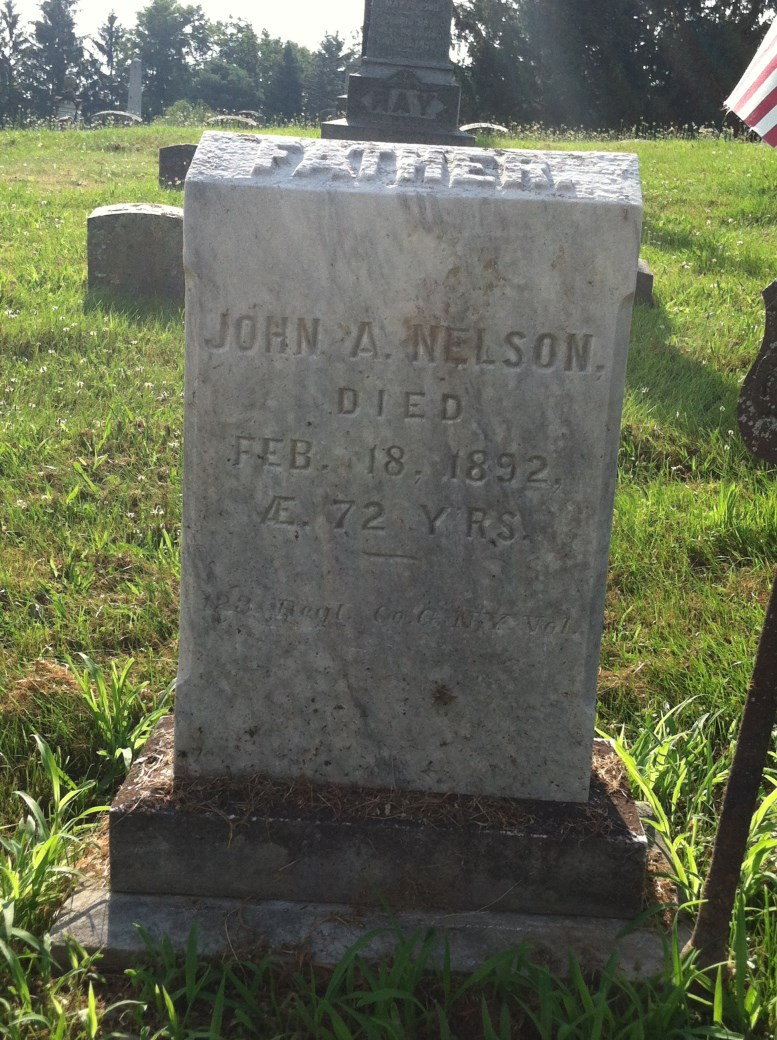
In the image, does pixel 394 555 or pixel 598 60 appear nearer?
pixel 394 555

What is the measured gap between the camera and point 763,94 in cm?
278

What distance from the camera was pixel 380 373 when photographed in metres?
2.10

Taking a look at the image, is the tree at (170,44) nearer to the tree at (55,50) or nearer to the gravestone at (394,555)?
the tree at (55,50)

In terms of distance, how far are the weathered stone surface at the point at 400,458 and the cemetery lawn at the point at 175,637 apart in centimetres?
46

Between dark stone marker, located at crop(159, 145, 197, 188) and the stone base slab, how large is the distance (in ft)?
30.2

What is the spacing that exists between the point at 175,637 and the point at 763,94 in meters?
2.43

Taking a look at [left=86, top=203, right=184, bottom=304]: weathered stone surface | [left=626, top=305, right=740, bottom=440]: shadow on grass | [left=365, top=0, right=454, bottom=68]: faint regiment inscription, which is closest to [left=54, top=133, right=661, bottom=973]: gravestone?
[left=626, top=305, right=740, bottom=440]: shadow on grass

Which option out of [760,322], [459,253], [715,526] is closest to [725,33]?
[760,322]

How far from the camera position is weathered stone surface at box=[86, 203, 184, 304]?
6.56 meters

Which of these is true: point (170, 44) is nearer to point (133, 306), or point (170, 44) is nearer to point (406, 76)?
point (406, 76)

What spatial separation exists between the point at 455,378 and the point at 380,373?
0.16 metres

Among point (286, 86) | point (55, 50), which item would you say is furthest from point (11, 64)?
point (286, 86)

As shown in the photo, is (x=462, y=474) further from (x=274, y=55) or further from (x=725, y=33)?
(x=274, y=55)

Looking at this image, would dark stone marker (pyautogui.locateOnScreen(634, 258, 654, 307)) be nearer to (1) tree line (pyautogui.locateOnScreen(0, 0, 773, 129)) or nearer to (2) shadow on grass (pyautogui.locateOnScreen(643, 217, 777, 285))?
(2) shadow on grass (pyautogui.locateOnScreen(643, 217, 777, 285))
